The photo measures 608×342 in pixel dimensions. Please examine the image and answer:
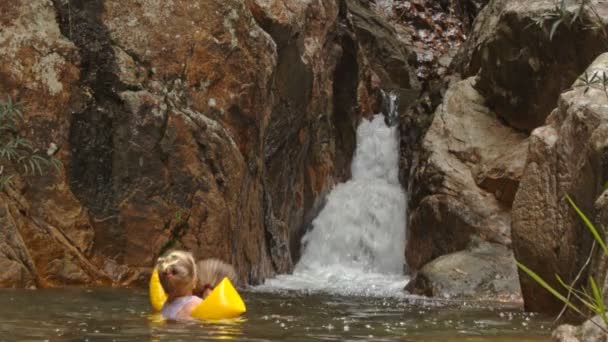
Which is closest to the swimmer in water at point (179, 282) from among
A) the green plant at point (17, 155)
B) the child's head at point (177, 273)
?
the child's head at point (177, 273)

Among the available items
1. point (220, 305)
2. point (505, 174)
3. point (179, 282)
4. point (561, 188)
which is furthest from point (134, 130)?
point (505, 174)

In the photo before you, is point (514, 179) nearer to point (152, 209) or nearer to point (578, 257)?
point (152, 209)

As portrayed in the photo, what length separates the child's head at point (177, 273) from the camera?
633 centimetres

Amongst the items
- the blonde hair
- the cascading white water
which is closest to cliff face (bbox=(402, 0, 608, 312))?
the cascading white water

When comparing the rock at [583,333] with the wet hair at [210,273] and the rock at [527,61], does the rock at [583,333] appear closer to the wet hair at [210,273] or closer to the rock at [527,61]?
the wet hair at [210,273]

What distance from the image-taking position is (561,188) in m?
7.54

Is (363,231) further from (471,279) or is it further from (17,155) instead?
(17,155)

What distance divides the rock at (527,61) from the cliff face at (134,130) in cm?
423

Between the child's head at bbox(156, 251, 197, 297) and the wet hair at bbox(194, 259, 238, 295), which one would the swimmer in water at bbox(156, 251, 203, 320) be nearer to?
the child's head at bbox(156, 251, 197, 297)

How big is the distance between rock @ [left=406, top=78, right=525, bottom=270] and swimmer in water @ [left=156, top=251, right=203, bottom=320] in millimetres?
8210

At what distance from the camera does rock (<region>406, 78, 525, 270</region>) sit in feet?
46.9

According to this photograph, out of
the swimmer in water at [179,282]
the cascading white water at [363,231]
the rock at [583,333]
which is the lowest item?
the rock at [583,333]

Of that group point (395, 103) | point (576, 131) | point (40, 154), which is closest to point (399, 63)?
point (395, 103)

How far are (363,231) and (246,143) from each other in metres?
6.34
